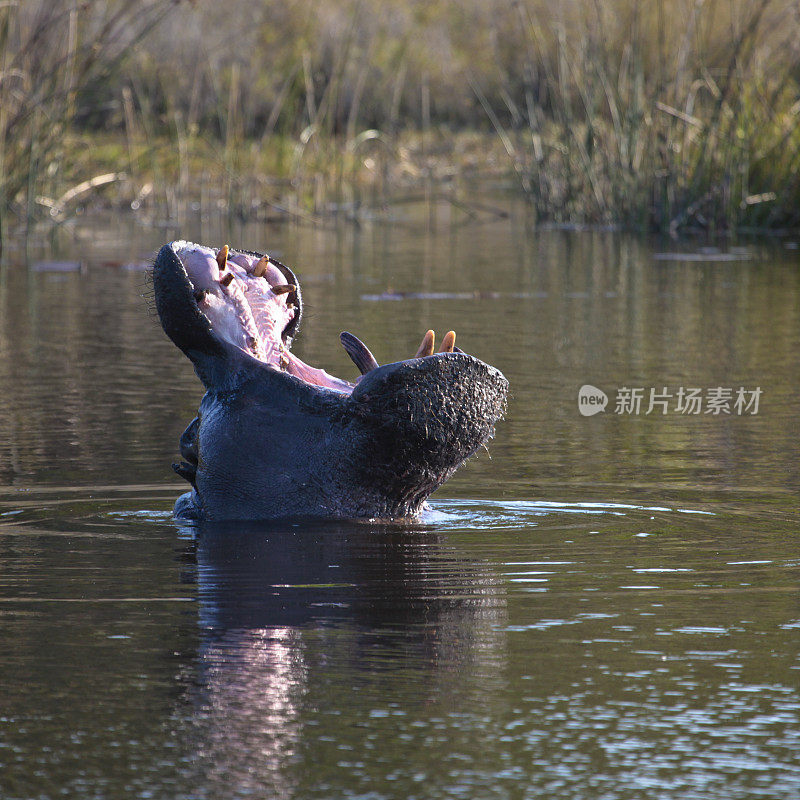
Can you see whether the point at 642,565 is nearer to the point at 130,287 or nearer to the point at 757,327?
the point at 757,327

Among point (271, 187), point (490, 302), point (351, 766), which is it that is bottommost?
point (351, 766)

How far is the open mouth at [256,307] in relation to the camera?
3.97 m

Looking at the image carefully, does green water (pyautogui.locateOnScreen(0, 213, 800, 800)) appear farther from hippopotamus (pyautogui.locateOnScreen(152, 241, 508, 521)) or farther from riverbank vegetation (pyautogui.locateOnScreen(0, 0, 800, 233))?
riverbank vegetation (pyautogui.locateOnScreen(0, 0, 800, 233))

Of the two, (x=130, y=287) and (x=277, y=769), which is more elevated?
(x=130, y=287)

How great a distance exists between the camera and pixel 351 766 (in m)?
2.30

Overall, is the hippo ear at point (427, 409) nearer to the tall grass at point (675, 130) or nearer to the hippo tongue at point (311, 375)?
the hippo tongue at point (311, 375)

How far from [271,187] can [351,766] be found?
45.9 feet

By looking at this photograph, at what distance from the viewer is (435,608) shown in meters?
3.22

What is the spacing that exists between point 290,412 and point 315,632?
1.06m

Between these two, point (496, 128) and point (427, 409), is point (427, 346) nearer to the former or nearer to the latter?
point (427, 409)

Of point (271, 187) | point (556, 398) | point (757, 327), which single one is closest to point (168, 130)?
point (271, 187)

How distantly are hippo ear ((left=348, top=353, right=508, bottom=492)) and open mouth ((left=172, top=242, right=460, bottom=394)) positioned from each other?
0.09 m

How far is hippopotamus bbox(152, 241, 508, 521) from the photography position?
382 centimetres

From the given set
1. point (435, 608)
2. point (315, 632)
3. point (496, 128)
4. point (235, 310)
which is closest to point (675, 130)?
point (496, 128)
